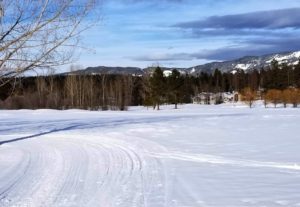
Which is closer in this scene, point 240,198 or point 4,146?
point 240,198

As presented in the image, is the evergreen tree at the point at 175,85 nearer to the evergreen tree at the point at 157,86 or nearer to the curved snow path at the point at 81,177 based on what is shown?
the evergreen tree at the point at 157,86

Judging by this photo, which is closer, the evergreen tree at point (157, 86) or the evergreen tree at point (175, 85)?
the evergreen tree at point (157, 86)

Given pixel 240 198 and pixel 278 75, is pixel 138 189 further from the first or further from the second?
pixel 278 75

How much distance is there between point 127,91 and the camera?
97625 mm

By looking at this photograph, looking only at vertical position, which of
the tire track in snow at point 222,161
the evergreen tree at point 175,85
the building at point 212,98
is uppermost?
the evergreen tree at point 175,85

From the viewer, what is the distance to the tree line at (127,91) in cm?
7775

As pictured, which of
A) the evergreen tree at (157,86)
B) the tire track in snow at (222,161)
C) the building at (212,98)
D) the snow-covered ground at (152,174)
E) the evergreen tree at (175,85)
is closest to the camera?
the snow-covered ground at (152,174)

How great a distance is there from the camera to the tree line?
77750 mm

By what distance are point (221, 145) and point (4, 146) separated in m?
7.71

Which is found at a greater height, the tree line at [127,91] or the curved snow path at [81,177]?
the tree line at [127,91]

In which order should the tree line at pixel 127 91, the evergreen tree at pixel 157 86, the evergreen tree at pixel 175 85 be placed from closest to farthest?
1. the evergreen tree at pixel 157 86
2. the tree line at pixel 127 91
3. the evergreen tree at pixel 175 85

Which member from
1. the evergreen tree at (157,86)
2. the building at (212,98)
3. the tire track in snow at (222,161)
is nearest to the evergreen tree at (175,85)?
the evergreen tree at (157,86)

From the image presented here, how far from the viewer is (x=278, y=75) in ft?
321

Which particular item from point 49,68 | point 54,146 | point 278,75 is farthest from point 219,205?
point 278,75
